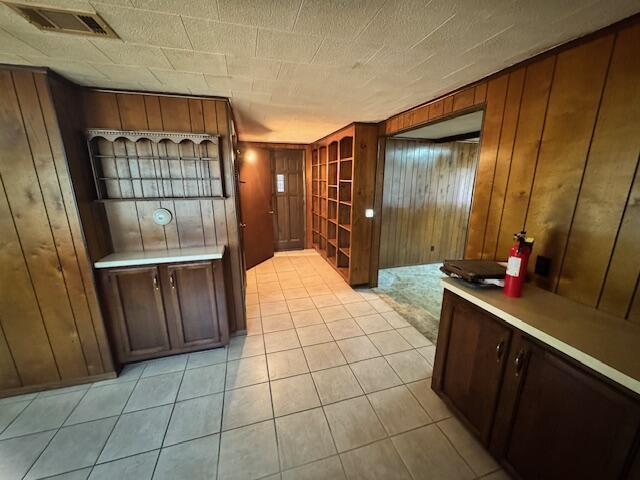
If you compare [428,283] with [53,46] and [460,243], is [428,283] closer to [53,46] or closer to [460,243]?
[460,243]

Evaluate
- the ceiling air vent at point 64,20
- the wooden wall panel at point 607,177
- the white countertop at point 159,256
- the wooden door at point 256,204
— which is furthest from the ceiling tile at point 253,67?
the wooden door at point 256,204

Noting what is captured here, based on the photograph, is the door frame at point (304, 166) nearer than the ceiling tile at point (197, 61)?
No

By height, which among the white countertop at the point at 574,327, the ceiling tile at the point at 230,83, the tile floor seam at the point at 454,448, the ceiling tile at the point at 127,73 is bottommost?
the tile floor seam at the point at 454,448

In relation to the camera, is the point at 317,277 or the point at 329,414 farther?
the point at 317,277

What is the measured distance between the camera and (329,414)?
5.65 ft

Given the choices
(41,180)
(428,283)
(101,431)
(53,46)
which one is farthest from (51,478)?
(428,283)

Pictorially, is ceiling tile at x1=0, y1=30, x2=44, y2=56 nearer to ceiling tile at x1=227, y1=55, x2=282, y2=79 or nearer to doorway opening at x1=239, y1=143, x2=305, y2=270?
ceiling tile at x1=227, y1=55, x2=282, y2=79

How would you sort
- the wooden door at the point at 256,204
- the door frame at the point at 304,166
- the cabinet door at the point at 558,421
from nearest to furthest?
the cabinet door at the point at 558,421, the wooden door at the point at 256,204, the door frame at the point at 304,166

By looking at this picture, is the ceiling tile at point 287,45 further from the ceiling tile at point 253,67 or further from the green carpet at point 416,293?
the green carpet at point 416,293

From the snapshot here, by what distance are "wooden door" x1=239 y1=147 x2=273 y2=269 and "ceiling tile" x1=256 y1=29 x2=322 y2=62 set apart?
276 cm

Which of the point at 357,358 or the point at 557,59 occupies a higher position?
the point at 557,59

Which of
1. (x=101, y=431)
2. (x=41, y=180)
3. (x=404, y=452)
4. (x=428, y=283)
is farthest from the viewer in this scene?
(x=428, y=283)

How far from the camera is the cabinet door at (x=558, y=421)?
3.01ft

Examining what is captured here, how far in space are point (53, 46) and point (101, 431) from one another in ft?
7.53
